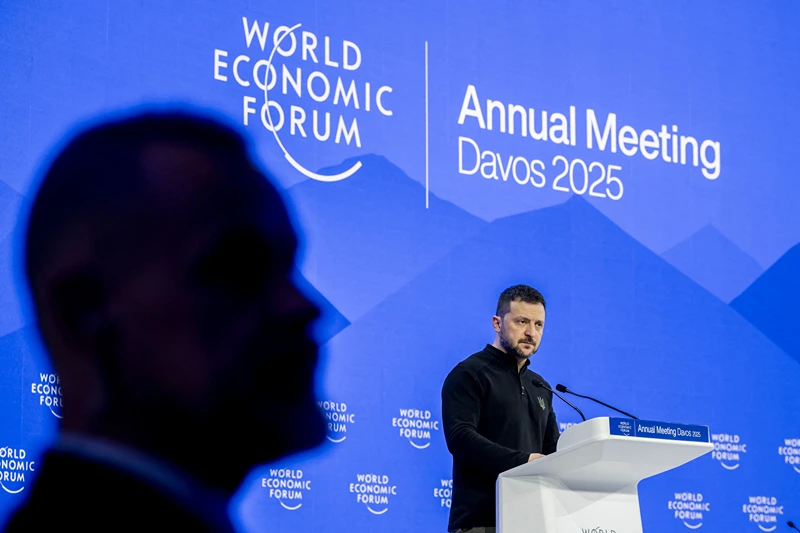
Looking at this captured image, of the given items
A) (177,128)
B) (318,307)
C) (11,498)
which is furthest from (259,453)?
(177,128)

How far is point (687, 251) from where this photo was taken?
18.9 ft

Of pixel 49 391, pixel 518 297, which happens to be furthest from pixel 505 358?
pixel 49 391

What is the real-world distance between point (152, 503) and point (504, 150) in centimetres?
231

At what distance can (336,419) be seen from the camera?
4.74 meters

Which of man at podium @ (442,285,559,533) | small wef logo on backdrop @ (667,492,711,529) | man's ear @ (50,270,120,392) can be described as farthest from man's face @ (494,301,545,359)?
small wef logo on backdrop @ (667,492,711,529)

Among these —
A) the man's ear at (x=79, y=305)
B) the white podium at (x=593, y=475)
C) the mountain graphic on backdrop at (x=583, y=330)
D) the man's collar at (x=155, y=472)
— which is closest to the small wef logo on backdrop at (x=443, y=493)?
the mountain graphic on backdrop at (x=583, y=330)

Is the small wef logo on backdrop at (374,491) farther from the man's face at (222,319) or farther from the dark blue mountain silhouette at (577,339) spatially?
the man's face at (222,319)

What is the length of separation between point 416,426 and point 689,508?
4.84 feet

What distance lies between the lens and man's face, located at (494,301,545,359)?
3793 mm

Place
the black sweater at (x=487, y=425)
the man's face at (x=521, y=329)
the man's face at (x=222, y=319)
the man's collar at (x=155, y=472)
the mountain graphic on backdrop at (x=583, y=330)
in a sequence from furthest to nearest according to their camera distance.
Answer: the mountain graphic on backdrop at (x=583, y=330)
the man's face at (x=222, y=319)
the man's collar at (x=155, y=472)
the man's face at (x=521, y=329)
the black sweater at (x=487, y=425)

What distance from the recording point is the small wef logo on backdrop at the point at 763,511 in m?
5.57

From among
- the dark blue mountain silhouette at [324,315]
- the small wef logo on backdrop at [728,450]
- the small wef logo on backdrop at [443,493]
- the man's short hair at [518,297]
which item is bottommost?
the small wef logo on backdrop at [443,493]

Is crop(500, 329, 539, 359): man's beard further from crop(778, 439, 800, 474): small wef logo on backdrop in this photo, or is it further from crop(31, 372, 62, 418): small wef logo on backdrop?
crop(778, 439, 800, 474): small wef logo on backdrop

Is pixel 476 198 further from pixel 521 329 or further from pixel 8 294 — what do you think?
pixel 8 294
